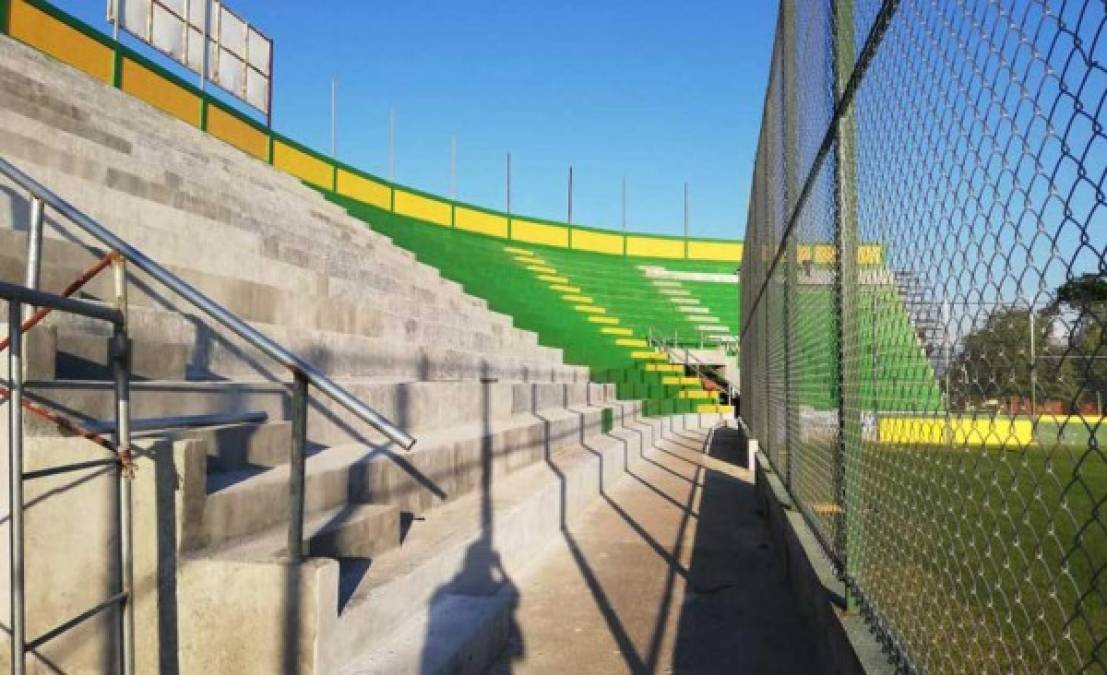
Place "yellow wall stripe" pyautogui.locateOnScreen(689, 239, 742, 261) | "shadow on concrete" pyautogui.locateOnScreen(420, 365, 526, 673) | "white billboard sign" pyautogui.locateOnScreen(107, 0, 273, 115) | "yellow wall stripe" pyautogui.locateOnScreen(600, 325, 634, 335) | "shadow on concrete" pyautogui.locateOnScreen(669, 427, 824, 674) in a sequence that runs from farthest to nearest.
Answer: "yellow wall stripe" pyautogui.locateOnScreen(689, 239, 742, 261)
"yellow wall stripe" pyautogui.locateOnScreen(600, 325, 634, 335)
"white billboard sign" pyautogui.locateOnScreen(107, 0, 273, 115)
"shadow on concrete" pyautogui.locateOnScreen(669, 427, 824, 674)
"shadow on concrete" pyautogui.locateOnScreen(420, 365, 526, 673)

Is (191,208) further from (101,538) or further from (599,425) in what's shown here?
(599,425)

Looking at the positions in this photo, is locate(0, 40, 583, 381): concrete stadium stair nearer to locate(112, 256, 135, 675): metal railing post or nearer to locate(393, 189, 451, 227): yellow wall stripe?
locate(112, 256, 135, 675): metal railing post

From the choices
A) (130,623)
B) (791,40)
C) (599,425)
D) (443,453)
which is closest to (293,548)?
(130,623)

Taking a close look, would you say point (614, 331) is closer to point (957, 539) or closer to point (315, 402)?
point (315, 402)

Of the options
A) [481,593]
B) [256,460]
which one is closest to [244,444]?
[256,460]

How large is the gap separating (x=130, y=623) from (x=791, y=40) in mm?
4241

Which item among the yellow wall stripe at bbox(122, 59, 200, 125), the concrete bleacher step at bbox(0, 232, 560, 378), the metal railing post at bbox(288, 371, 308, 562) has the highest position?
the yellow wall stripe at bbox(122, 59, 200, 125)

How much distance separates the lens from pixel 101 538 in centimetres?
220

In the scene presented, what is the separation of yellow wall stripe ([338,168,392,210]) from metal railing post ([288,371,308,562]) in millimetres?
19016

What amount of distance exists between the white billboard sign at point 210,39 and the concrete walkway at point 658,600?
467 inches

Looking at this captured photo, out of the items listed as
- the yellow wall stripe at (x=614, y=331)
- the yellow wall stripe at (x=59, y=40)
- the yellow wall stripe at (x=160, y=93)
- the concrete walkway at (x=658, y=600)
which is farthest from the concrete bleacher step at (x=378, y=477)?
the yellow wall stripe at (x=614, y=331)

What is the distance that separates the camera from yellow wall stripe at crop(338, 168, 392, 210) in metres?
20.7

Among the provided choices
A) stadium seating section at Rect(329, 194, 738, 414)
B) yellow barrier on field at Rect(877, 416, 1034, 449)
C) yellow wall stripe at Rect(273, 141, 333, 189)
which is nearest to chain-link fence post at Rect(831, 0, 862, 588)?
yellow barrier on field at Rect(877, 416, 1034, 449)

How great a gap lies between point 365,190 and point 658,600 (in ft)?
62.4
